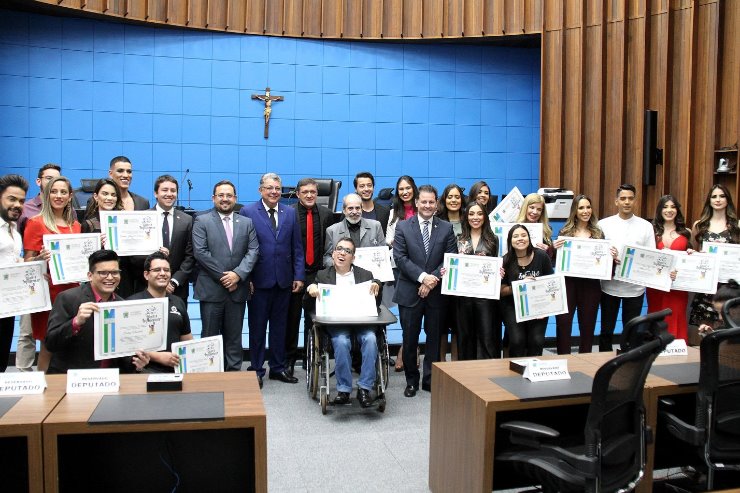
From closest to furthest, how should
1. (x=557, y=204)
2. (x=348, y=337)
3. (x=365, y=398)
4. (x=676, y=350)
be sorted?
(x=676, y=350)
(x=365, y=398)
(x=348, y=337)
(x=557, y=204)

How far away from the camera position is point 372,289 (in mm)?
5086

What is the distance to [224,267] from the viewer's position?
17.1 ft

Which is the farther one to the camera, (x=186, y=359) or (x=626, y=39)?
(x=626, y=39)

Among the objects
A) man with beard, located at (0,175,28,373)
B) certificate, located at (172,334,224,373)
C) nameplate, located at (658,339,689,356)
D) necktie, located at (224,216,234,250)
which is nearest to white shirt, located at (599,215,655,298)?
nameplate, located at (658,339,689,356)

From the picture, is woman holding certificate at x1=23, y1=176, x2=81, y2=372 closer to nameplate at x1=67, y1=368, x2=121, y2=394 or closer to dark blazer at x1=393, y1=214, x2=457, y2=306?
nameplate at x1=67, y1=368, x2=121, y2=394

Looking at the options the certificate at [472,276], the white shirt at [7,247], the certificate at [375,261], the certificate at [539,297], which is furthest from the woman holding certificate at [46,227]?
the certificate at [539,297]

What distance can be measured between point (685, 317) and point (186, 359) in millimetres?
4059

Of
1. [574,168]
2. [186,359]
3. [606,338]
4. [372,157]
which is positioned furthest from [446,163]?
[186,359]

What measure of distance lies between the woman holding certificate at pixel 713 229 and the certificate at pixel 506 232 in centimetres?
128

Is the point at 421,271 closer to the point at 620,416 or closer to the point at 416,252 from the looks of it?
the point at 416,252

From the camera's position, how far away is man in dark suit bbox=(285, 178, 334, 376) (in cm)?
570

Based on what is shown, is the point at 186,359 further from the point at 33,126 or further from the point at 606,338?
the point at 33,126

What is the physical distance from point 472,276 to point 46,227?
9.77ft

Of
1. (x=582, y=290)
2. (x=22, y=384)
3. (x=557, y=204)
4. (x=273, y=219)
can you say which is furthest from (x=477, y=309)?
(x=557, y=204)
